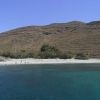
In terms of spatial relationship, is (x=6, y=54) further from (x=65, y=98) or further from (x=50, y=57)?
(x=65, y=98)

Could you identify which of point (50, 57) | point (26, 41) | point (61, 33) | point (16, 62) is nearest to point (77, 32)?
point (61, 33)

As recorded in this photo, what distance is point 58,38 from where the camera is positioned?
474ft

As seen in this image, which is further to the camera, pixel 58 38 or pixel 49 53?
pixel 58 38

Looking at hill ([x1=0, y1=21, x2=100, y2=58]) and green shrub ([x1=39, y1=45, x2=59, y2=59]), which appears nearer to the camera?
green shrub ([x1=39, y1=45, x2=59, y2=59])

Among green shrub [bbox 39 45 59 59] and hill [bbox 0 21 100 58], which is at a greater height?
hill [bbox 0 21 100 58]

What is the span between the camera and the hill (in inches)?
4921

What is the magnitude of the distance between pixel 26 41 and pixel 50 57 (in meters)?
49.4

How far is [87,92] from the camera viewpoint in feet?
108

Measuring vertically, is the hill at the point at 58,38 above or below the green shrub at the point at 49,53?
above

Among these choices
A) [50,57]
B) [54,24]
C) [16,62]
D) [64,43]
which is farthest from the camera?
[54,24]

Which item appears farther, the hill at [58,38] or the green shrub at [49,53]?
the hill at [58,38]

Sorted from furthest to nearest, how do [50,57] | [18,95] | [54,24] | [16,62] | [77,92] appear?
[54,24] → [50,57] → [16,62] → [77,92] → [18,95]

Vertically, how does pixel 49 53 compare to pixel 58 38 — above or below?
below

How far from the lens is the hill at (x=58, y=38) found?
125 meters
